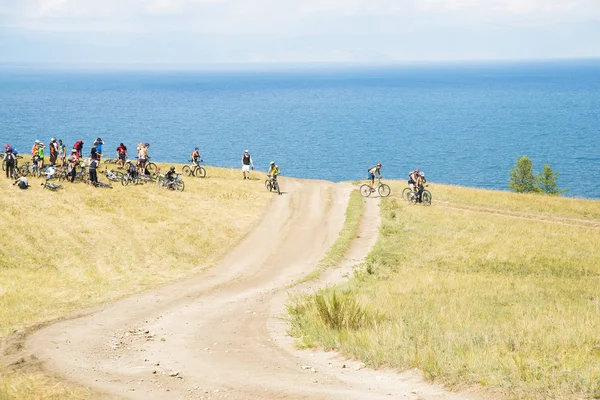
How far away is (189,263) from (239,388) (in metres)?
18.2

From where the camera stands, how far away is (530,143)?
144 metres

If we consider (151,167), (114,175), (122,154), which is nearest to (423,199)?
(151,167)

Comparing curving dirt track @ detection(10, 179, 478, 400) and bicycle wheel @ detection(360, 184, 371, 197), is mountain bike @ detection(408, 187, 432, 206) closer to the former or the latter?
bicycle wheel @ detection(360, 184, 371, 197)

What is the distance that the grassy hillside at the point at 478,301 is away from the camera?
13297 mm

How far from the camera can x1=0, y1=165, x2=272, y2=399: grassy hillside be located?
2588 cm

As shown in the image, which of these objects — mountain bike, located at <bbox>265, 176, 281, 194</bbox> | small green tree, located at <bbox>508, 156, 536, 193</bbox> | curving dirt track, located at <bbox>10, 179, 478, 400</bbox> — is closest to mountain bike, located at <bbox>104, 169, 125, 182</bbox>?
mountain bike, located at <bbox>265, 176, 281, 194</bbox>

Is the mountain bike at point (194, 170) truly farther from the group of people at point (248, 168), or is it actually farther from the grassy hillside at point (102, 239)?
the grassy hillside at point (102, 239)

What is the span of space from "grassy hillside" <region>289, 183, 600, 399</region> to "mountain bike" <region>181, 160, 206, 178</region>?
16520 millimetres

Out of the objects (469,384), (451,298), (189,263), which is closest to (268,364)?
(469,384)

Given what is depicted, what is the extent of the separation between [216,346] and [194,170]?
35254 millimetres

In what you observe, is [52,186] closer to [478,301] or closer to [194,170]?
[194,170]

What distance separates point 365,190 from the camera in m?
49.7

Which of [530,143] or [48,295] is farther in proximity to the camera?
[530,143]

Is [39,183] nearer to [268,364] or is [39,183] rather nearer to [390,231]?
[390,231]
